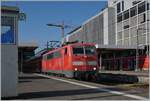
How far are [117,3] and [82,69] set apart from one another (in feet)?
287

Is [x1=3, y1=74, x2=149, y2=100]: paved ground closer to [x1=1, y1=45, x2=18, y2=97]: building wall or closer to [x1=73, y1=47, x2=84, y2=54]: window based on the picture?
[x1=1, y1=45, x2=18, y2=97]: building wall

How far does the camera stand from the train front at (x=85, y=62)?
30312mm

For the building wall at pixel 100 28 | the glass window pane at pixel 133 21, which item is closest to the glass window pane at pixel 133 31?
the glass window pane at pixel 133 21

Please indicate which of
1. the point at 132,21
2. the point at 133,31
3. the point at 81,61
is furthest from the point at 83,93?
the point at 132,21

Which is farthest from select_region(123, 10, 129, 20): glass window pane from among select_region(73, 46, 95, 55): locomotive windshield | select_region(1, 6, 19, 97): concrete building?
select_region(1, 6, 19, 97): concrete building

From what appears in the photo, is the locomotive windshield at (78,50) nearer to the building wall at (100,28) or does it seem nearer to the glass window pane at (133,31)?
the glass window pane at (133,31)

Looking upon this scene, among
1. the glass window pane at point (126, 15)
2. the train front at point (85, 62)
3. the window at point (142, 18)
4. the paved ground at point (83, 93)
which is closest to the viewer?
the paved ground at point (83, 93)

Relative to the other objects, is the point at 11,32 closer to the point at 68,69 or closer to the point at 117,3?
the point at 68,69

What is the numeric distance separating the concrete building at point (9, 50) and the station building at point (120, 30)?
2128 inches

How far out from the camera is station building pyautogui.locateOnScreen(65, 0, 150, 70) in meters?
83.6

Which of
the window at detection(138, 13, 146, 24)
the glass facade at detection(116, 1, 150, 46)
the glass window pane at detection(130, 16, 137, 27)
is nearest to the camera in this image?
the glass facade at detection(116, 1, 150, 46)

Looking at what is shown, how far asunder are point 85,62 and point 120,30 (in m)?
84.2

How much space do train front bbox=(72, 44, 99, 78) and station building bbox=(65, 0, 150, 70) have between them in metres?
38.3

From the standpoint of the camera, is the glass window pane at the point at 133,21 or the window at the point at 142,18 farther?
the glass window pane at the point at 133,21
